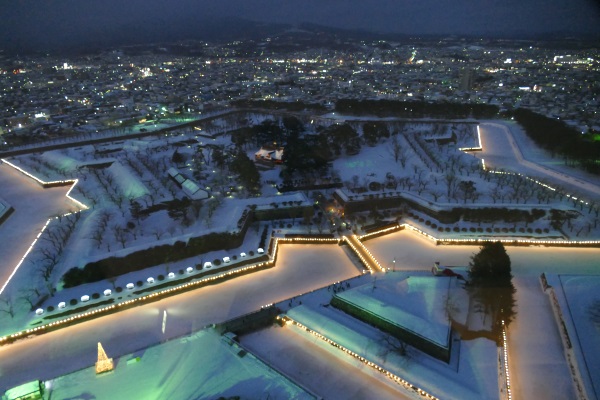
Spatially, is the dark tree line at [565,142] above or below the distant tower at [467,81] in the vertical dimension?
below

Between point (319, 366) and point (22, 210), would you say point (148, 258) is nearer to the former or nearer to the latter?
point (319, 366)

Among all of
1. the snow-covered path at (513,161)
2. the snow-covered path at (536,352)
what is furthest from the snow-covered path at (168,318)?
the snow-covered path at (513,161)

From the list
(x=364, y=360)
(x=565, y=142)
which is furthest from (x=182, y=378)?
(x=565, y=142)

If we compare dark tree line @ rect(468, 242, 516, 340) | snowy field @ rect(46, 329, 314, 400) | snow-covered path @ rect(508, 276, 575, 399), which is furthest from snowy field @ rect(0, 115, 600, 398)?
snowy field @ rect(46, 329, 314, 400)

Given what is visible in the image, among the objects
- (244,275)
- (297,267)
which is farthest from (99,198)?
(297,267)

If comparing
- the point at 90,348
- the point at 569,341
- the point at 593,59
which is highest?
the point at 593,59

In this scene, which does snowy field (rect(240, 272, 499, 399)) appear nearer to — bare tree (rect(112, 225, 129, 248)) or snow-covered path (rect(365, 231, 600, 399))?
snow-covered path (rect(365, 231, 600, 399))

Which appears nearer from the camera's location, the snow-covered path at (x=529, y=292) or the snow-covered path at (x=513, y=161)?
the snow-covered path at (x=529, y=292)

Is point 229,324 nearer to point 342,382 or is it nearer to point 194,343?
point 194,343

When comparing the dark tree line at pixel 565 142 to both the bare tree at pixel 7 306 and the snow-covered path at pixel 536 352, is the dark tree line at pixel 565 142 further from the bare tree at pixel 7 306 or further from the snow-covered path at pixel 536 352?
the bare tree at pixel 7 306
